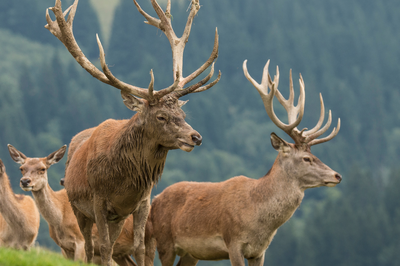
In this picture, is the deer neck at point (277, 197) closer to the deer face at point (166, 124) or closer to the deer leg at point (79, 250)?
the deer face at point (166, 124)

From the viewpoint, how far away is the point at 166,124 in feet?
22.9

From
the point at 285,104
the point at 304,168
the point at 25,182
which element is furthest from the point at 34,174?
the point at 304,168

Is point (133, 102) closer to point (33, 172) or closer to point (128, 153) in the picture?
point (128, 153)

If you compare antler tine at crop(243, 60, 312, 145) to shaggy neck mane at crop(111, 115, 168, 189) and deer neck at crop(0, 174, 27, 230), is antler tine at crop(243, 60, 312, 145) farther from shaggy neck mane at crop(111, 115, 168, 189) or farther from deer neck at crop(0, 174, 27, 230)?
deer neck at crop(0, 174, 27, 230)

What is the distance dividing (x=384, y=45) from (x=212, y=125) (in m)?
60.0

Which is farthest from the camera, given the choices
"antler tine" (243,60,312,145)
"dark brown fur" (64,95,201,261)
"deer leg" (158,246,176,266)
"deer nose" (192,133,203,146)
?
"deer leg" (158,246,176,266)

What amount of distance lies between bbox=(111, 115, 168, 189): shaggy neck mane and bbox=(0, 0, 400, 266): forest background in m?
52.1

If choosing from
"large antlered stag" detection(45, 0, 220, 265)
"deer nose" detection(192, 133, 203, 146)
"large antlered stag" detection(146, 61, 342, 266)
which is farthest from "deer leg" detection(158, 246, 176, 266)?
"deer nose" detection(192, 133, 203, 146)

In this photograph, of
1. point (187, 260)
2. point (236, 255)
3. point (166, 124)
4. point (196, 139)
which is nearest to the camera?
point (196, 139)

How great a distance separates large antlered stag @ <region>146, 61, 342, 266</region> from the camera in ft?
28.8

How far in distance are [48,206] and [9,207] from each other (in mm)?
756

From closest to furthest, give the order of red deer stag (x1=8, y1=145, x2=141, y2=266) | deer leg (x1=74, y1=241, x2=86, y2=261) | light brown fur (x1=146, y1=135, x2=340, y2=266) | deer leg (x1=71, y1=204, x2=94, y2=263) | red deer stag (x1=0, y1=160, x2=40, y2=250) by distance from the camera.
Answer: deer leg (x1=71, y1=204, x2=94, y2=263)
light brown fur (x1=146, y1=135, x2=340, y2=266)
red deer stag (x1=8, y1=145, x2=141, y2=266)
deer leg (x1=74, y1=241, x2=86, y2=261)
red deer stag (x1=0, y1=160, x2=40, y2=250)

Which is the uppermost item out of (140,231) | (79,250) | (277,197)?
(277,197)

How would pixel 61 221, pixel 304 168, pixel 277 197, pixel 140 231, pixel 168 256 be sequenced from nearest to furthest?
1. pixel 140 231
2. pixel 277 197
3. pixel 304 168
4. pixel 168 256
5. pixel 61 221
